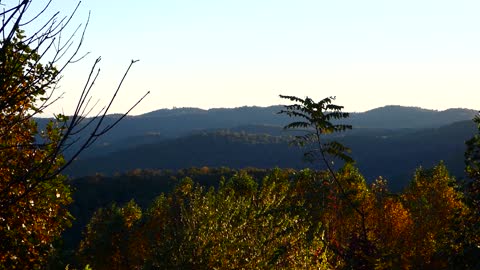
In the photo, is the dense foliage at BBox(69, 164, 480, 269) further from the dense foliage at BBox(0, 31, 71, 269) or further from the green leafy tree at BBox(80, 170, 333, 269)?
the dense foliage at BBox(0, 31, 71, 269)

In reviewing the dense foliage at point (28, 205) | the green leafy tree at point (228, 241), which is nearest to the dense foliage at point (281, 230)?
the green leafy tree at point (228, 241)

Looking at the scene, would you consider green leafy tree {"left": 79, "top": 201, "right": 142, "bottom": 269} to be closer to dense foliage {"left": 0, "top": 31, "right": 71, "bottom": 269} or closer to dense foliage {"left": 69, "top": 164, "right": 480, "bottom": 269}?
dense foliage {"left": 69, "top": 164, "right": 480, "bottom": 269}

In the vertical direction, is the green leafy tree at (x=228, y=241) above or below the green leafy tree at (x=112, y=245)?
above

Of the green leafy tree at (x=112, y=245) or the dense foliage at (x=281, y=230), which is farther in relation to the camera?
the green leafy tree at (x=112, y=245)

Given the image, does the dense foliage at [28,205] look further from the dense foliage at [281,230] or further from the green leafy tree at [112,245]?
the green leafy tree at [112,245]

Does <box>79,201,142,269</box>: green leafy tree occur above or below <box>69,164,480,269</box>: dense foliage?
below

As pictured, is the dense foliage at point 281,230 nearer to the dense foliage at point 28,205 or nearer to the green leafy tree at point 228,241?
the green leafy tree at point 228,241

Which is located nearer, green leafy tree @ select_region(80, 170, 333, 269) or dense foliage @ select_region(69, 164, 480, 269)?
green leafy tree @ select_region(80, 170, 333, 269)

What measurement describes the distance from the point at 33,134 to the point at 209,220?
4.53 metres

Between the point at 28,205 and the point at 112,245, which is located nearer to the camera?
the point at 28,205

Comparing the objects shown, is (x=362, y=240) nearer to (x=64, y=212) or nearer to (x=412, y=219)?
(x=64, y=212)

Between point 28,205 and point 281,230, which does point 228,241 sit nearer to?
point 281,230

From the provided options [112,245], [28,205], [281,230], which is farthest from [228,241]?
[112,245]

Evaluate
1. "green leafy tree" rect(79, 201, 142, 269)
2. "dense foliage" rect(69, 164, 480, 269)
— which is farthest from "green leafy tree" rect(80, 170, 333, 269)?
"green leafy tree" rect(79, 201, 142, 269)
